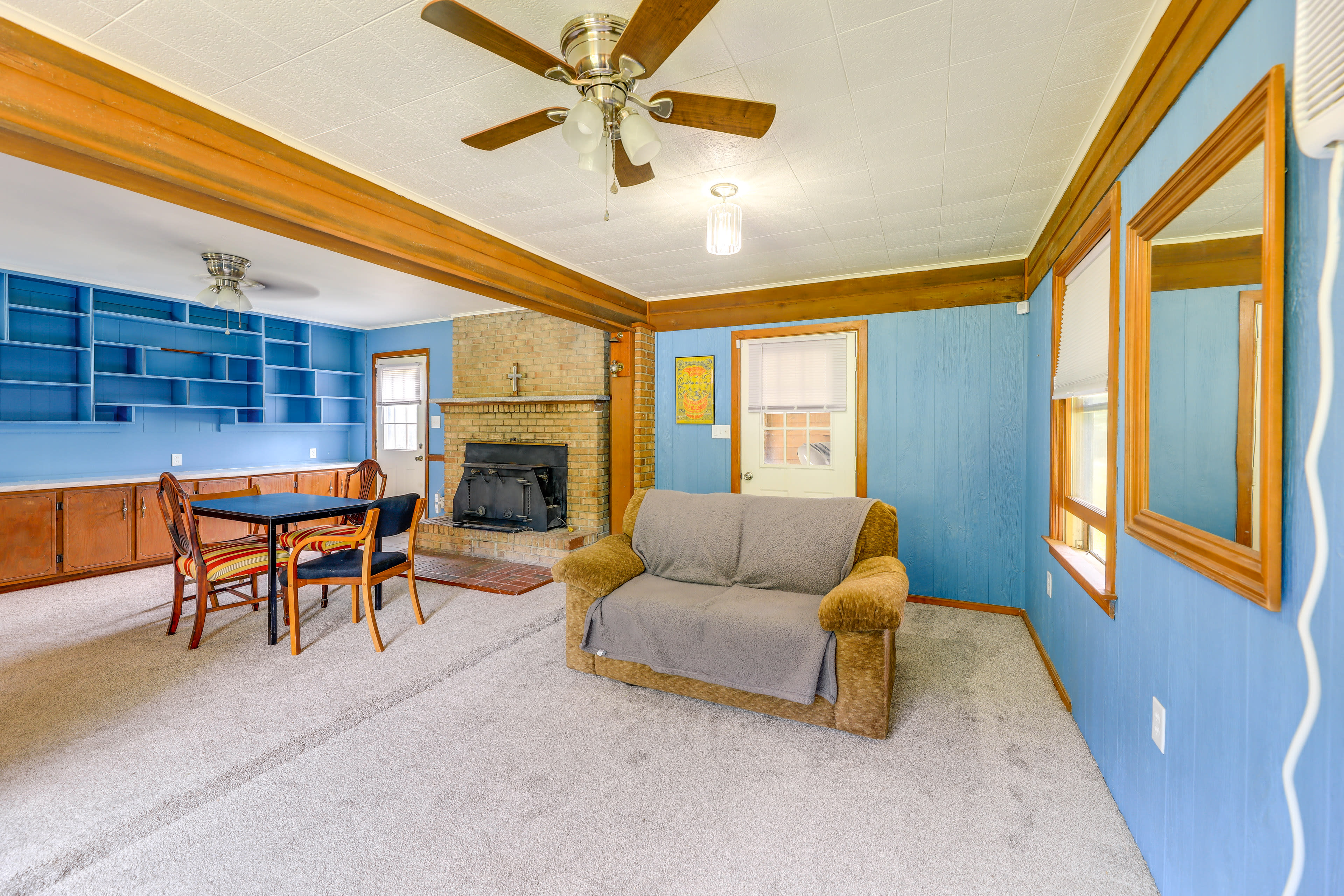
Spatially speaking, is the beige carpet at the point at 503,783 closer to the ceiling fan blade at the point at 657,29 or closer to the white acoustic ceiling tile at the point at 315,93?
the ceiling fan blade at the point at 657,29

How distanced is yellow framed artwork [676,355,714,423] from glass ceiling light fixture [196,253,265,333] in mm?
3375

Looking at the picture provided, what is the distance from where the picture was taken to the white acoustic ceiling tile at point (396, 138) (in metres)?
2.19

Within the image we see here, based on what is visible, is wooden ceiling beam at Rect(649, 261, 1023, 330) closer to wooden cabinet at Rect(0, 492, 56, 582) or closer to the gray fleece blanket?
the gray fleece blanket

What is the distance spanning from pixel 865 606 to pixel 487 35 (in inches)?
86.2

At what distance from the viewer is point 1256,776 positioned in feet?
3.47

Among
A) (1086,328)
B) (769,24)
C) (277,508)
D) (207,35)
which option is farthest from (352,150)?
(1086,328)

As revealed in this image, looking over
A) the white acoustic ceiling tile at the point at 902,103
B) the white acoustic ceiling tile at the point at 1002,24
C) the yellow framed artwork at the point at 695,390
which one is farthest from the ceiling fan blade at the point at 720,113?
the yellow framed artwork at the point at 695,390

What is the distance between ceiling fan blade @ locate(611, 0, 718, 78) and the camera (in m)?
1.29

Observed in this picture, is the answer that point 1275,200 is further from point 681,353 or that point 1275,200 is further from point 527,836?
point 681,353

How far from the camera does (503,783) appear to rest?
2.02 m

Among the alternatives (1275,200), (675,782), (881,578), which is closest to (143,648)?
(675,782)

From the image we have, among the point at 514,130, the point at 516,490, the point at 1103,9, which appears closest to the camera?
the point at 1103,9

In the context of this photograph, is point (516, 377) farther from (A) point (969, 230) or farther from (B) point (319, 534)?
(A) point (969, 230)

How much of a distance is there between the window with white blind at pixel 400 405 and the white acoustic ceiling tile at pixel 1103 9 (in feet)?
20.9
